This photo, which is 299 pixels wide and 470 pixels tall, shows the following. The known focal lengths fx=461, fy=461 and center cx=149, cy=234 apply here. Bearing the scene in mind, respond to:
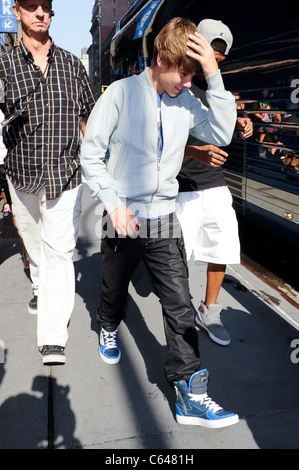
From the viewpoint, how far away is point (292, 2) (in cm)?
391

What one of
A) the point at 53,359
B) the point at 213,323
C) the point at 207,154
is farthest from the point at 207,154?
the point at 53,359

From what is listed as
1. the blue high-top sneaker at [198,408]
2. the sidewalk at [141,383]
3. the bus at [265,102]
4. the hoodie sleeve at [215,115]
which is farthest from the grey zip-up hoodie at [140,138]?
the bus at [265,102]

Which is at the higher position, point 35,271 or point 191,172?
point 191,172

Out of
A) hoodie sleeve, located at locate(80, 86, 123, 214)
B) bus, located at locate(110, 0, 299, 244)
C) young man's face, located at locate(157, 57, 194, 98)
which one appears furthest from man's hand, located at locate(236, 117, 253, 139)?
bus, located at locate(110, 0, 299, 244)

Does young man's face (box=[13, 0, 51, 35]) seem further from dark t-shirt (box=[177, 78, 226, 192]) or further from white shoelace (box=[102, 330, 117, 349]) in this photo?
white shoelace (box=[102, 330, 117, 349])

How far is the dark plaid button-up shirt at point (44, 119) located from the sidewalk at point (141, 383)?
1.02 metres

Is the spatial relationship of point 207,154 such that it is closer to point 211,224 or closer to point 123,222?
point 211,224

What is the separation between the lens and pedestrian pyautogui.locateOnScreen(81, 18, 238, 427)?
79.4 inches

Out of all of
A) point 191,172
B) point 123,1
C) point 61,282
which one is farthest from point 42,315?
point 123,1

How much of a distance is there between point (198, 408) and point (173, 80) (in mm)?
1524

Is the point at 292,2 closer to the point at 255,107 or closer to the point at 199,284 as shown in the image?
the point at 255,107

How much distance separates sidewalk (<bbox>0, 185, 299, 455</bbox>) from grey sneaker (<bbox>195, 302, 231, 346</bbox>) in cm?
5
